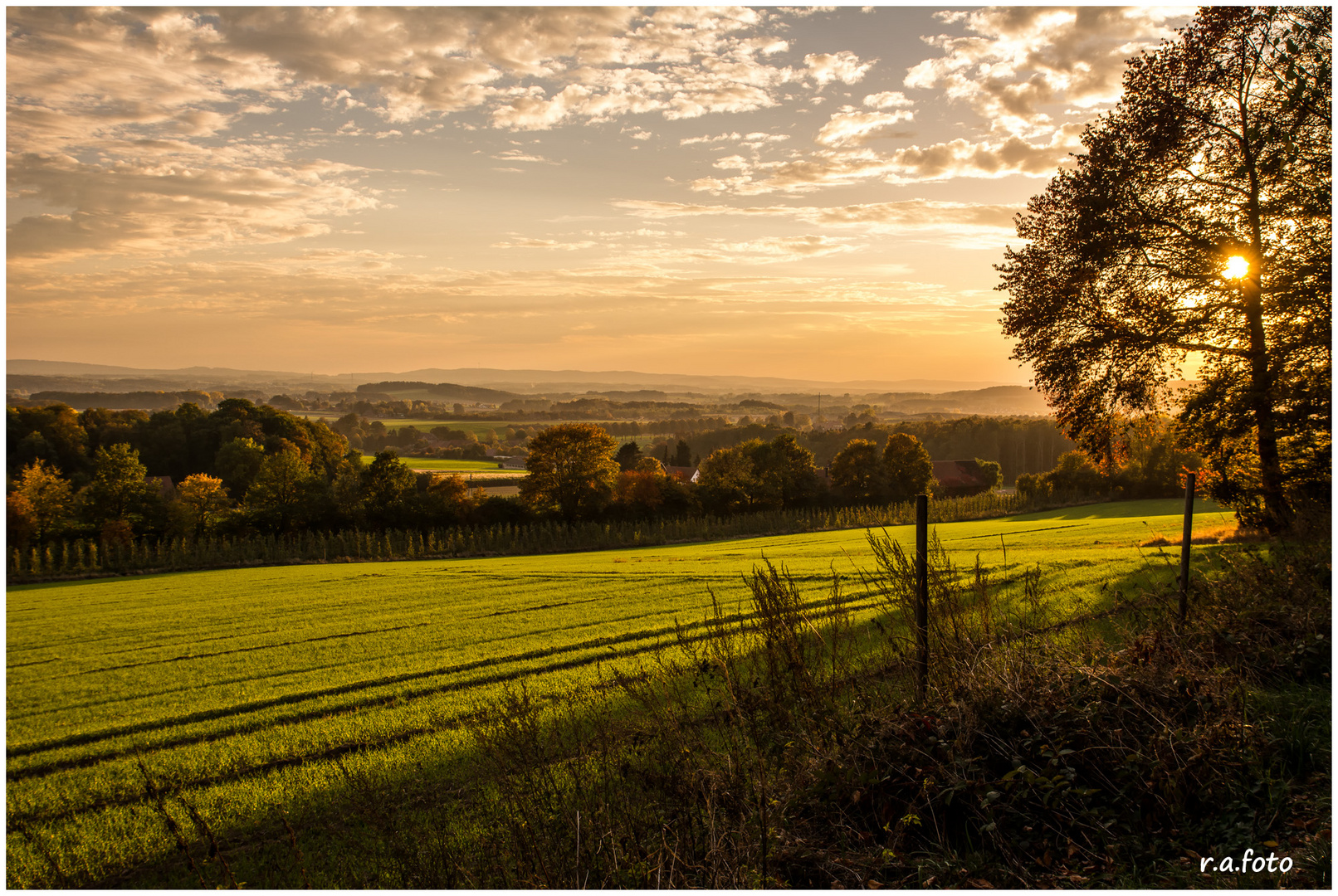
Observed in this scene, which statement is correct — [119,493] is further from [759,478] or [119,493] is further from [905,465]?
[905,465]

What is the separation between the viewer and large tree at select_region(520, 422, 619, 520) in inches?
1976

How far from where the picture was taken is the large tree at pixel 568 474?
5019 cm

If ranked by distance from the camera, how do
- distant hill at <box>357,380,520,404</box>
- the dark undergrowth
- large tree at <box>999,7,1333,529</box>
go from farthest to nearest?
distant hill at <box>357,380,520,404</box> → large tree at <box>999,7,1333,529</box> → the dark undergrowth

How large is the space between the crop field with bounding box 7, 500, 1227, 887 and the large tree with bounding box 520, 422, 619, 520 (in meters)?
21.0

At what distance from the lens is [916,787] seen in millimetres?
4734

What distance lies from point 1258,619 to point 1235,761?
11.1 feet

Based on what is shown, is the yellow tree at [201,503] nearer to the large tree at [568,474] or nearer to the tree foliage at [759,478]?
the large tree at [568,474]

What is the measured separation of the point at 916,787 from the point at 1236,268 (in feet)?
50.4

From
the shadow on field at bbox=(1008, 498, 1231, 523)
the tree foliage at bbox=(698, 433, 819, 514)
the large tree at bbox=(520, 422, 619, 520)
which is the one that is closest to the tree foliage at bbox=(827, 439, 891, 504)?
the tree foliage at bbox=(698, 433, 819, 514)

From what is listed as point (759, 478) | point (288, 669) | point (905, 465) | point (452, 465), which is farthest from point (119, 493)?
point (905, 465)

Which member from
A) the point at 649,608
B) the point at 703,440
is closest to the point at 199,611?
the point at 649,608

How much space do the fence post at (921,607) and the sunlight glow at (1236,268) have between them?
13.5m

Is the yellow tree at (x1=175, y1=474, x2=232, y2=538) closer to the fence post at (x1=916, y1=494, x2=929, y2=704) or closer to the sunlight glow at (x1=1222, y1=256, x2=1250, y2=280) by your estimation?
the fence post at (x1=916, y1=494, x2=929, y2=704)

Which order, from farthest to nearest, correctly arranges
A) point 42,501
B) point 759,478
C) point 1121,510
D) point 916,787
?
point 759,478
point 1121,510
point 42,501
point 916,787
